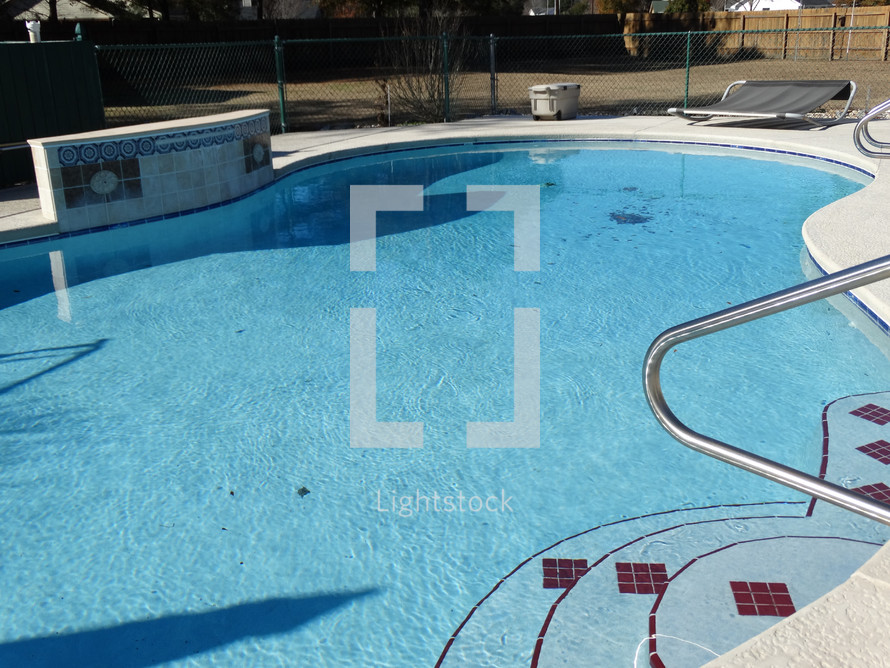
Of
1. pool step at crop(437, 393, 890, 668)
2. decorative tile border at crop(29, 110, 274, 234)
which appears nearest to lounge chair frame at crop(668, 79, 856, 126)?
decorative tile border at crop(29, 110, 274, 234)

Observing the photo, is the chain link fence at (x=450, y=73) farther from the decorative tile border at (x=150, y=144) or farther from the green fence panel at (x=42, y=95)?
the decorative tile border at (x=150, y=144)

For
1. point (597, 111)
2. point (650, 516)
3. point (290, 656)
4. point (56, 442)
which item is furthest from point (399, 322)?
point (597, 111)

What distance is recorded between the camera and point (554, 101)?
501 inches

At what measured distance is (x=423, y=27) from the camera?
624 inches

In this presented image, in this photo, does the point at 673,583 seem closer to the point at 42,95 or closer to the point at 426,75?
the point at 42,95

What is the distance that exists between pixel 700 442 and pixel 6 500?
2.95 meters

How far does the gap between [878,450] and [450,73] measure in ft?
36.6

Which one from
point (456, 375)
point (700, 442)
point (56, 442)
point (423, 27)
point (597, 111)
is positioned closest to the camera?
point (700, 442)

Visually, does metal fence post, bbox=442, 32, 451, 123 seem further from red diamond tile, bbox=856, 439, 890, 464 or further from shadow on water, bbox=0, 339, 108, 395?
red diamond tile, bbox=856, 439, 890, 464

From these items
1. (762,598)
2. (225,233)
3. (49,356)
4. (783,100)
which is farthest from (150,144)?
(783,100)

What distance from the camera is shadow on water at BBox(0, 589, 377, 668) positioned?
8.93 ft

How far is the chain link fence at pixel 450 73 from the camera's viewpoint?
13453mm

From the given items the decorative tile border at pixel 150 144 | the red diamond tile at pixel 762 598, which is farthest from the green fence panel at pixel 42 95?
the red diamond tile at pixel 762 598

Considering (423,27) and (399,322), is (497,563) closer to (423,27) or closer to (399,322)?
(399,322)
